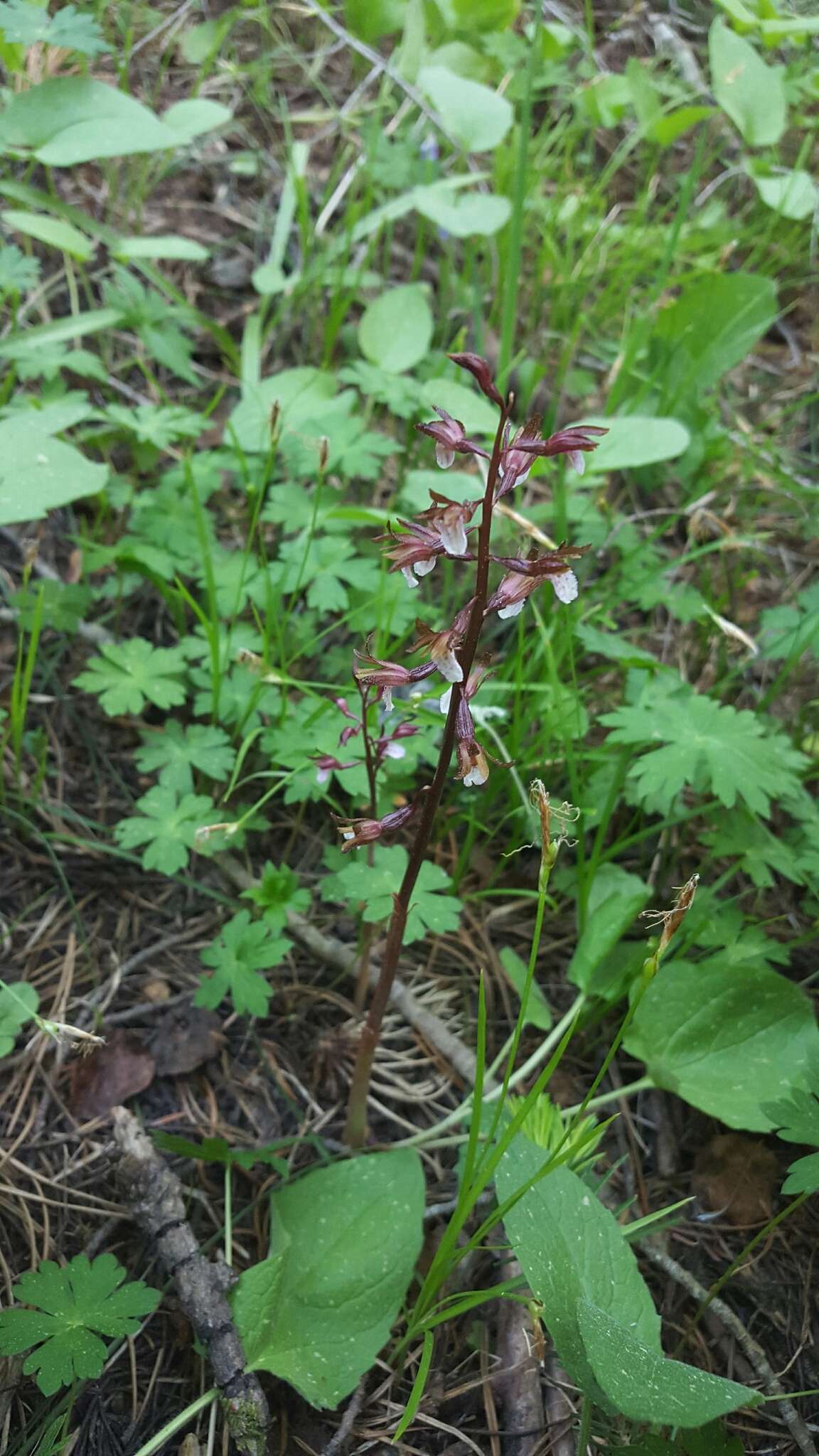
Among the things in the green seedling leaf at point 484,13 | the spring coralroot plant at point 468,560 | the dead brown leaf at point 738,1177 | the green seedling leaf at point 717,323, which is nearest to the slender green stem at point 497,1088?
the dead brown leaf at point 738,1177

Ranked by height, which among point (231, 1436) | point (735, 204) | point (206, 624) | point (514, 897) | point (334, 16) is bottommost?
point (231, 1436)

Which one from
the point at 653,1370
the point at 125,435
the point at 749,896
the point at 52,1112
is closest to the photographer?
the point at 653,1370

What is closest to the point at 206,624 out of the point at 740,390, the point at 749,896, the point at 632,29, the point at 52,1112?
the point at 52,1112

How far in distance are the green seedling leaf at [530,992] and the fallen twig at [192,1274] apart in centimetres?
74

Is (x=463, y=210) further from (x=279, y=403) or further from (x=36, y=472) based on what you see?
(x=36, y=472)

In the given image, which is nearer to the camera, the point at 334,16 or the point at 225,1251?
the point at 225,1251

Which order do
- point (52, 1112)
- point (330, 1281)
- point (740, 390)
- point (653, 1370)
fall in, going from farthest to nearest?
point (740, 390) → point (52, 1112) → point (330, 1281) → point (653, 1370)

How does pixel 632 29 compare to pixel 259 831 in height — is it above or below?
above

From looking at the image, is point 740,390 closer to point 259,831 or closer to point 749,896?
point 749,896

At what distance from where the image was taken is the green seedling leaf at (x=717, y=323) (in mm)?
3033

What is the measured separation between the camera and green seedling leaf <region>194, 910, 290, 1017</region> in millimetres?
1782

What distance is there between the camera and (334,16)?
4.07 meters

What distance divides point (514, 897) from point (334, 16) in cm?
409

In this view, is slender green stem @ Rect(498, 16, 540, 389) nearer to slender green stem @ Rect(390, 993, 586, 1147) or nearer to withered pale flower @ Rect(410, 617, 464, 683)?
withered pale flower @ Rect(410, 617, 464, 683)
